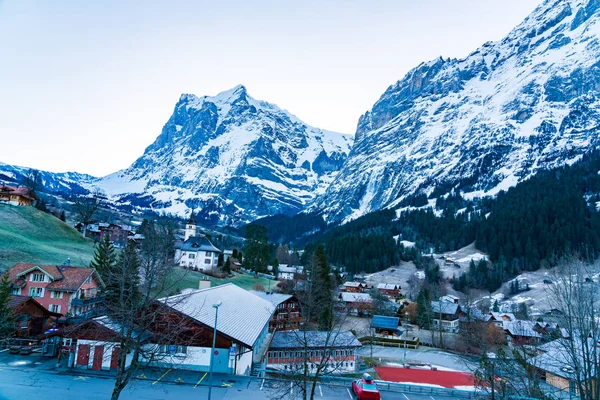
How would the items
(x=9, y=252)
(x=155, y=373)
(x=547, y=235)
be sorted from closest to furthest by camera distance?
(x=155, y=373) → (x=9, y=252) → (x=547, y=235)

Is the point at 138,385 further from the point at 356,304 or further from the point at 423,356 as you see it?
the point at 356,304

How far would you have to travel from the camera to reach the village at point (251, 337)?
26.1 meters

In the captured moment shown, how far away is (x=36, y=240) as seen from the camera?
66500 millimetres

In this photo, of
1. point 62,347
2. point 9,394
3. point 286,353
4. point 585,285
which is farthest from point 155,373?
point 585,285

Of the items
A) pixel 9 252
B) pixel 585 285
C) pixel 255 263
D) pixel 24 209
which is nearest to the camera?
pixel 585 285

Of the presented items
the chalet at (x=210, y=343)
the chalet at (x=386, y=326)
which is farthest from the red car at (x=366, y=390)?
the chalet at (x=386, y=326)

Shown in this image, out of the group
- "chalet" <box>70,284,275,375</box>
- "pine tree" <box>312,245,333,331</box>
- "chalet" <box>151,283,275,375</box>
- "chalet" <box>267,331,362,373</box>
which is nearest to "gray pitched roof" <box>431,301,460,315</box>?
"pine tree" <box>312,245,333,331</box>

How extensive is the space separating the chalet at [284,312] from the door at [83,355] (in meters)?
28.3

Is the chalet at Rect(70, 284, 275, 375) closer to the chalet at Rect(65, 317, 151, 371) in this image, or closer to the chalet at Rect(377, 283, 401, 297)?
the chalet at Rect(65, 317, 151, 371)

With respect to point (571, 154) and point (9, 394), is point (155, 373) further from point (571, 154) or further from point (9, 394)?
point (571, 154)

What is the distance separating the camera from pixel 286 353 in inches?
1583

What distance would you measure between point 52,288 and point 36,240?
85.0 ft

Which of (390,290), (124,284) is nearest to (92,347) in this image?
(124,284)

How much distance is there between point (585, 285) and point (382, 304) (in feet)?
212
